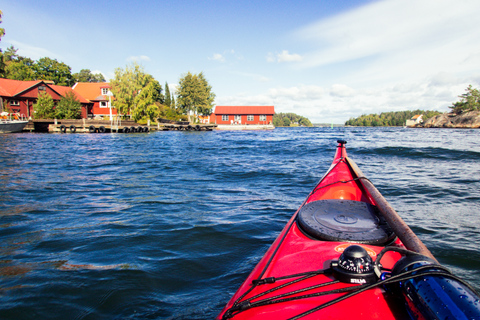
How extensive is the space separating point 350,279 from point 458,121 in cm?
8646

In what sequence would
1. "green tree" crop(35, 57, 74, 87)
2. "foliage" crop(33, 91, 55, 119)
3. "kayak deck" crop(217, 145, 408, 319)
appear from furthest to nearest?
1. "green tree" crop(35, 57, 74, 87)
2. "foliage" crop(33, 91, 55, 119)
3. "kayak deck" crop(217, 145, 408, 319)

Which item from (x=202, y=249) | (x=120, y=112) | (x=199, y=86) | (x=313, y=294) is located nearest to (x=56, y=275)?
(x=202, y=249)

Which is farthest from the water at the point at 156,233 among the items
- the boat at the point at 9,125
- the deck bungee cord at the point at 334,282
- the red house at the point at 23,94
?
the red house at the point at 23,94

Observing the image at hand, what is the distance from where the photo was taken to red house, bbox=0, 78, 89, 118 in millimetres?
37531

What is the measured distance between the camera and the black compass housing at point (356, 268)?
1.42 meters

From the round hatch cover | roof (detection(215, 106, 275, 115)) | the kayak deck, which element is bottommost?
the kayak deck

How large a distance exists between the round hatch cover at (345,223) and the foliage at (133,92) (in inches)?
1684

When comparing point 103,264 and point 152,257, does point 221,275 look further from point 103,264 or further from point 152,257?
point 103,264

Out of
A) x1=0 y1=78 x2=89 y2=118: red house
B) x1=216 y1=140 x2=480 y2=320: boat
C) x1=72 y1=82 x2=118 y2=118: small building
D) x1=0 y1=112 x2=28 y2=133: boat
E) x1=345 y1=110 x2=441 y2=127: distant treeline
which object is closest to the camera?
x1=216 y1=140 x2=480 y2=320: boat

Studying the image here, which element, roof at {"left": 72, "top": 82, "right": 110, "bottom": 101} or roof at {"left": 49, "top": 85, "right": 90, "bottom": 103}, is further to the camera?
roof at {"left": 72, "top": 82, "right": 110, "bottom": 101}

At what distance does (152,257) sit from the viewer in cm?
354

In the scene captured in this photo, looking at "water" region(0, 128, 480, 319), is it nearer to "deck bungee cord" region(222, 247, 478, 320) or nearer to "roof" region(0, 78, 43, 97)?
"deck bungee cord" region(222, 247, 478, 320)

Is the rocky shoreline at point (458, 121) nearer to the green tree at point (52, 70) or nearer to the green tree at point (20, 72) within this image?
the green tree at point (52, 70)

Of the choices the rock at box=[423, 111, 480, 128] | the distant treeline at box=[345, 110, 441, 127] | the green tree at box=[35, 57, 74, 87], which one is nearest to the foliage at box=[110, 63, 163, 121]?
the green tree at box=[35, 57, 74, 87]
